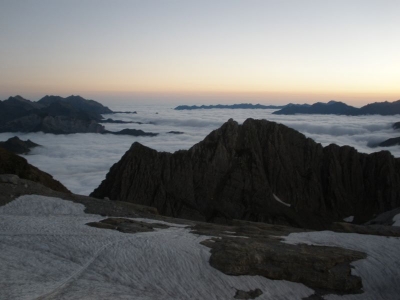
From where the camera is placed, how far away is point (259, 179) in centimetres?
10931

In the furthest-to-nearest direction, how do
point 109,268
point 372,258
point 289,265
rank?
1. point 372,258
2. point 289,265
3. point 109,268

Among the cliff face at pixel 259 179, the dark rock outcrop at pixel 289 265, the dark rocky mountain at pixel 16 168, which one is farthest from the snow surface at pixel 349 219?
the dark rock outcrop at pixel 289 265

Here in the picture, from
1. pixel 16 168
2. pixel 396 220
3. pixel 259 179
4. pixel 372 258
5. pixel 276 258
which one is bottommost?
pixel 259 179

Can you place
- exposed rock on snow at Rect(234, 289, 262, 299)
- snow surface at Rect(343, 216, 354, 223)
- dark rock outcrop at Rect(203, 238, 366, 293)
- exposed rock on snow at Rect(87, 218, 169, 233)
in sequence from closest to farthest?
exposed rock on snow at Rect(234, 289, 262, 299), dark rock outcrop at Rect(203, 238, 366, 293), exposed rock on snow at Rect(87, 218, 169, 233), snow surface at Rect(343, 216, 354, 223)

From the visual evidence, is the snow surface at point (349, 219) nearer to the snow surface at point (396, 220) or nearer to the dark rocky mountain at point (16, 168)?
the snow surface at point (396, 220)

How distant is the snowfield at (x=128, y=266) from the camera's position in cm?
1967

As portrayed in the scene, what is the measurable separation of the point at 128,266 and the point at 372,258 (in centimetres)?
1575

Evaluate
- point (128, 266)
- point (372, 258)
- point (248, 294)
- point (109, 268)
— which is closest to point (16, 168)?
point (109, 268)

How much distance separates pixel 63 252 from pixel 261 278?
12.1 m

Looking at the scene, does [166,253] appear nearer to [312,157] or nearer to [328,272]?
[328,272]

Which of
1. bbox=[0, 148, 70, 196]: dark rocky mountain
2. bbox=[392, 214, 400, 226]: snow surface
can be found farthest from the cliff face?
bbox=[0, 148, 70, 196]: dark rocky mountain

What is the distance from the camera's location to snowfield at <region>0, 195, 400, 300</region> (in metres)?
19.7

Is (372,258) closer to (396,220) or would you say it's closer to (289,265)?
(289,265)

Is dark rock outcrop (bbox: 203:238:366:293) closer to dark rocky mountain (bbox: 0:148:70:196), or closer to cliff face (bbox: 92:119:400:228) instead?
dark rocky mountain (bbox: 0:148:70:196)
